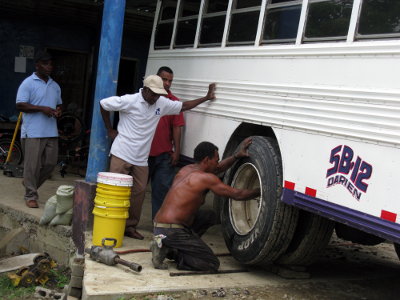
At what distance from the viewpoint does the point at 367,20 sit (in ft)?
13.5

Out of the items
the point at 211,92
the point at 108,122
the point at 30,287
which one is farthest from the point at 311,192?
the point at 30,287

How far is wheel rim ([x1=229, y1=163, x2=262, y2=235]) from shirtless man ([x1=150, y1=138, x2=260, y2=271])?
0.50 feet

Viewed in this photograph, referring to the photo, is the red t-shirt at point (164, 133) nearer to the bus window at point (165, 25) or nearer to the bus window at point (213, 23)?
the bus window at point (213, 23)

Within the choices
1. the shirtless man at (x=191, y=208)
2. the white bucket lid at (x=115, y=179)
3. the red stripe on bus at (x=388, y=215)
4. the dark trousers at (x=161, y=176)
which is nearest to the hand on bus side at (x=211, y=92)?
the shirtless man at (x=191, y=208)

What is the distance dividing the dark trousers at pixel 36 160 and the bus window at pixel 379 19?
4.20 m

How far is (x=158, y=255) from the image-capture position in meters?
5.13

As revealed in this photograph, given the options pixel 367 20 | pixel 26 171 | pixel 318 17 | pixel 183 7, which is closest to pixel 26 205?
pixel 26 171

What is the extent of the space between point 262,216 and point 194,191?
2.20ft

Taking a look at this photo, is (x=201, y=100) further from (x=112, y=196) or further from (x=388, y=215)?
(x=388, y=215)

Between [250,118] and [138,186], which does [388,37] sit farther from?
[138,186]

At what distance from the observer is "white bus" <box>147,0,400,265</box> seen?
3.89m

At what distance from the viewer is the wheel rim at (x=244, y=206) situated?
5445 millimetres

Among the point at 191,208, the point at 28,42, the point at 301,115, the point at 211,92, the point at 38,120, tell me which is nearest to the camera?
the point at 301,115

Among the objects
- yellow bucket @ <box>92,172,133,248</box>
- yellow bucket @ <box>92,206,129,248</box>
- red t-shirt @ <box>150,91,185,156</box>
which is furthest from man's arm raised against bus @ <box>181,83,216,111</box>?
yellow bucket @ <box>92,206,129,248</box>
